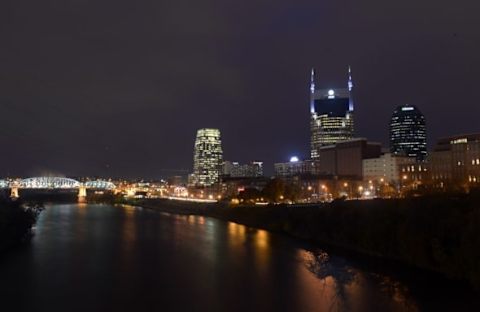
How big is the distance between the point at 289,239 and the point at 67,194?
81425 mm

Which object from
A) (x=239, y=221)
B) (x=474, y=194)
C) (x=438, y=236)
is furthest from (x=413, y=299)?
(x=239, y=221)

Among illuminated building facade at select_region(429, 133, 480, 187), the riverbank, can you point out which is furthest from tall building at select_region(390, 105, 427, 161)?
the riverbank

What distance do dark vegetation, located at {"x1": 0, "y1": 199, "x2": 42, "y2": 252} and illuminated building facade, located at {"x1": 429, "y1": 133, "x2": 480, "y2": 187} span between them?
30593 mm

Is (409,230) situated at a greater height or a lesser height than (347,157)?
lesser

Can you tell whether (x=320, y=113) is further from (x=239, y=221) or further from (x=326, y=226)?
(x=326, y=226)

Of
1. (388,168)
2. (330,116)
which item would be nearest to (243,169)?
(330,116)

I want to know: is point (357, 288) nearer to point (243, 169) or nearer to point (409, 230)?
point (409, 230)

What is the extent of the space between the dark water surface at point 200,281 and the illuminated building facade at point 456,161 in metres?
24.0

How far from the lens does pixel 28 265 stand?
1703 cm

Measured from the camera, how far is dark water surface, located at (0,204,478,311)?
12.2 meters

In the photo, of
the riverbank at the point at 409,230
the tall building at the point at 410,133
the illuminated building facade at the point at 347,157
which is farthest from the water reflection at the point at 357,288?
the tall building at the point at 410,133

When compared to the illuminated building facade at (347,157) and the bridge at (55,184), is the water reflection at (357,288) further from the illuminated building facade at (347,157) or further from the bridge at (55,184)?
the bridge at (55,184)

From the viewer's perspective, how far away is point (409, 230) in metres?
17.3

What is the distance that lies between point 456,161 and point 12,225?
36450 mm
